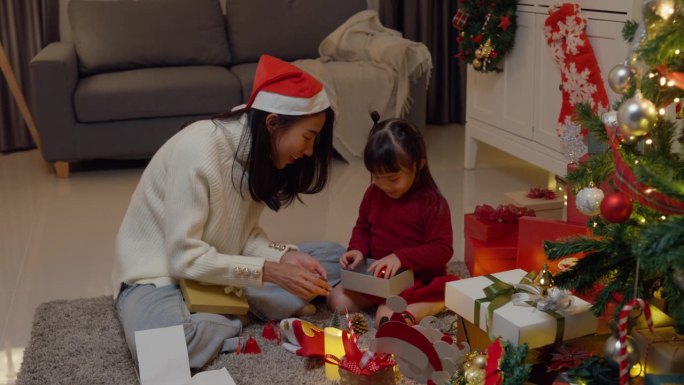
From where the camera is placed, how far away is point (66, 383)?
66.1 inches

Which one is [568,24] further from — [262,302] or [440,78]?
[440,78]

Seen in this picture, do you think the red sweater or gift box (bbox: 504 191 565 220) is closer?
the red sweater

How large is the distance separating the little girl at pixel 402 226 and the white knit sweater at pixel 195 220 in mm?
232

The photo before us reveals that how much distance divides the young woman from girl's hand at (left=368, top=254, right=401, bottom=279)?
12 cm

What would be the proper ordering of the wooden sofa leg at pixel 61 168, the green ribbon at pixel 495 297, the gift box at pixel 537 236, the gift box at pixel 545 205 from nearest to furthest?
the green ribbon at pixel 495 297
the gift box at pixel 537 236
the gift box at pixel 545 205
the wooden sofa leg at pixel 61 168

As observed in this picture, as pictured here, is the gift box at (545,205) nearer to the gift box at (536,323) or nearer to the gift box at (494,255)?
the gift box at (494,255)

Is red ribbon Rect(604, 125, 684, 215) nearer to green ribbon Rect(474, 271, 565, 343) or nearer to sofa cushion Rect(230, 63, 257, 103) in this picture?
green ribbon Rect(474, 271, 565, 343)

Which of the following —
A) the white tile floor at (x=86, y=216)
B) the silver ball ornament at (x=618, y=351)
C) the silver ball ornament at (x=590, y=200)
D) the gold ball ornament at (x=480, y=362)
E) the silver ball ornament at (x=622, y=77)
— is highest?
the silver ball ornament at (x=622, y=77)

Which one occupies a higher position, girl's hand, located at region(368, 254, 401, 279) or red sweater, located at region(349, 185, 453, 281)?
red sweater, located at region(349, 185, 453, 281)

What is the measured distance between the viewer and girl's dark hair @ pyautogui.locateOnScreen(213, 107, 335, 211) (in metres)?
1.82

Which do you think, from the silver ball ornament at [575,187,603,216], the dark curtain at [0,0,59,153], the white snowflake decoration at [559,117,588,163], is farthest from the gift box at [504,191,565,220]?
the dark curtain at [0,0,59,153]

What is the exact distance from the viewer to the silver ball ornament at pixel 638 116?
1116 mm

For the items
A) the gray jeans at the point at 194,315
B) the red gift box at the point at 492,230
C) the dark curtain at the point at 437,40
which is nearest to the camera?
the gray jeans at the point at 194,315

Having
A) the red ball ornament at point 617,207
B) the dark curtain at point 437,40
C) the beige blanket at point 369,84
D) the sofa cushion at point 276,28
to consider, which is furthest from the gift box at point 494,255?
the dark curtain at point 437,40
